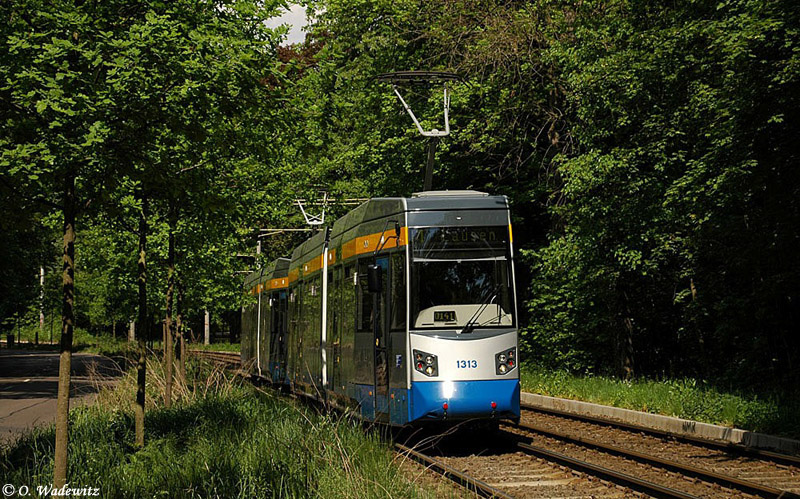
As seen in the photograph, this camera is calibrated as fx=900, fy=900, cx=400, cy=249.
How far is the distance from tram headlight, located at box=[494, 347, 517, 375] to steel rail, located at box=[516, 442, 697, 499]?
115 cm

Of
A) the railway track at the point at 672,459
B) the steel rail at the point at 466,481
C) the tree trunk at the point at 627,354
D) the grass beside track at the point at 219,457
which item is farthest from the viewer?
the tree trunk at the point at 627,354

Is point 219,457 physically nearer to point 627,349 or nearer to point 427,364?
point 427,364

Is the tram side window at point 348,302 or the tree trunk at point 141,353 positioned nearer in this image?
the tree trunk at point 141,353

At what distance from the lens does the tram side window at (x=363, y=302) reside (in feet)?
46.6

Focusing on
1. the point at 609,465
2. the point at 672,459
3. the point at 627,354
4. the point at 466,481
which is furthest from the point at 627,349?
the point at 466,481

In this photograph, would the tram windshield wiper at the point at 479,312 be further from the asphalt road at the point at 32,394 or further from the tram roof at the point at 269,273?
the tram roof at the point at 269,273

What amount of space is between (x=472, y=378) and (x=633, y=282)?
1469 cm

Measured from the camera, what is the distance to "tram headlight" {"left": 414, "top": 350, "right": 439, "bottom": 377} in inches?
486

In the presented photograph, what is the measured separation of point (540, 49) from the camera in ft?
80.4

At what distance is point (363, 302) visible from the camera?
14.5m

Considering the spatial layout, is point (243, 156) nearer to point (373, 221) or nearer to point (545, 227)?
point (373, 221)

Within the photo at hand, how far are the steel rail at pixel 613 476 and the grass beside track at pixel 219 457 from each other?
7.24 ft

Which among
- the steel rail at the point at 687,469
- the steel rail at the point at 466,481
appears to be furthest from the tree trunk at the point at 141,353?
the steel rail at the point at 687,469

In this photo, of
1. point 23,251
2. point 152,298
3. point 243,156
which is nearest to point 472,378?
point 243,156
